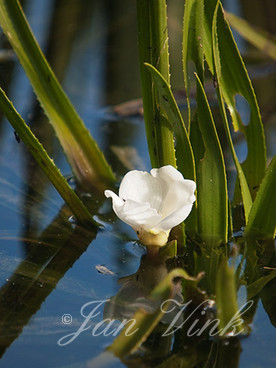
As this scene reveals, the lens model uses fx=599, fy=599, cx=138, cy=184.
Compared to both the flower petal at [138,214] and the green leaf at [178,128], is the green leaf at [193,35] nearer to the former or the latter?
the green leaf at [178,128]

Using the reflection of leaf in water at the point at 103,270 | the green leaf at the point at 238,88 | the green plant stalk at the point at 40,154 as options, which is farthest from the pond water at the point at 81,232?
the green leaf at the point at 238,88

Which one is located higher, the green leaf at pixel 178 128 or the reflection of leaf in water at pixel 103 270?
the green leaf at pixel 178 128

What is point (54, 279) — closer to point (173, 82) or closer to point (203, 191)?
point (203, 191)

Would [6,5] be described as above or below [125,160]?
above

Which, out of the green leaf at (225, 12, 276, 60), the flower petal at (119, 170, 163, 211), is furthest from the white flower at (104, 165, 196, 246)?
the green leaf at (225, 12, 276, 60)

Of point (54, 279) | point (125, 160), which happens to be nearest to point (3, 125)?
point (125, 160)
